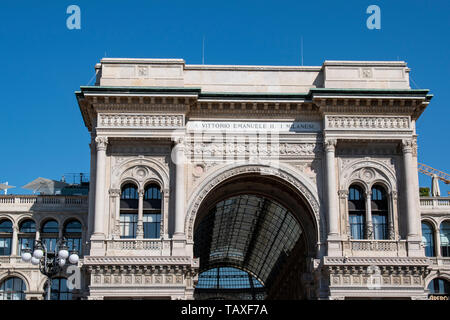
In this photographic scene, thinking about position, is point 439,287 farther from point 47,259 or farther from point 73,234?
point 47,259

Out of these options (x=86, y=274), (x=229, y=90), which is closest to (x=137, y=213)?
(x=86, y=274)

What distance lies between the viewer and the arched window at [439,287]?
197 feet

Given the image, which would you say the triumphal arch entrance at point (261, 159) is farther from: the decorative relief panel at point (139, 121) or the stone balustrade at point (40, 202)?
the stone balustrade at point (40, 202)

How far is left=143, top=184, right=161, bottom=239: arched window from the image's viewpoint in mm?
51375

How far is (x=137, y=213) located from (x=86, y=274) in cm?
538

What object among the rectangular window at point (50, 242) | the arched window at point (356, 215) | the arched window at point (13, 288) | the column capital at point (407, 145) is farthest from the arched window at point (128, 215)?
the column capital at point (407, 145)

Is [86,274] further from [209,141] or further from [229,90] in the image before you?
[229,90]

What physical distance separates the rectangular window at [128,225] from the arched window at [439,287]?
24650 mm

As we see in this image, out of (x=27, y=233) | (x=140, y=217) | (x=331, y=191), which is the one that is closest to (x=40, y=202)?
(x=27, y=233)

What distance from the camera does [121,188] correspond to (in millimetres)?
51969

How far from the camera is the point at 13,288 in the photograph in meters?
58.7

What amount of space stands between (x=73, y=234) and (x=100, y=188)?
10058 mm
